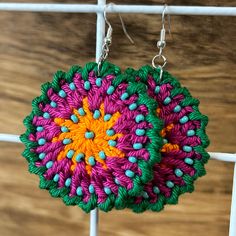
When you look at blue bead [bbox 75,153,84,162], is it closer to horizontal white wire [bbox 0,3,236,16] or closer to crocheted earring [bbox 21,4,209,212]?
crocheted earring [bbox 21,4,209,212]

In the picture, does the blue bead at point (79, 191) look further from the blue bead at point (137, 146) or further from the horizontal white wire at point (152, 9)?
the horizontal white wire at point (152, 9)

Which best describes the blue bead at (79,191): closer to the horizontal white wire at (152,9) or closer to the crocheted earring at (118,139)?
the crocheted earring at (118,139)

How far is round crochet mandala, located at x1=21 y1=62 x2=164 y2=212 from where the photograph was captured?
0.35 meters

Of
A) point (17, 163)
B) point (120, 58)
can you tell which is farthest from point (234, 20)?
point (17, 163)

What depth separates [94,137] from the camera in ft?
1.19

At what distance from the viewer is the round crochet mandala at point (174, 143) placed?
36 centimetres

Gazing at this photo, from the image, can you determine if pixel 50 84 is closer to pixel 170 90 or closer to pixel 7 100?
pixel 170 90

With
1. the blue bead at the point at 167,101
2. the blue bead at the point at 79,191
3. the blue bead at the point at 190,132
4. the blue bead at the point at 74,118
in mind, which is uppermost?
the blue bead at the point at 167,101

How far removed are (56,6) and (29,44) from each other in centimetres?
20

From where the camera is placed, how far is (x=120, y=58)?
0.56 m

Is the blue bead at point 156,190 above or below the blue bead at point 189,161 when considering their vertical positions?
below

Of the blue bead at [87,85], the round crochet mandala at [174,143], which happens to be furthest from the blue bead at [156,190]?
the blue bead at [87,85]

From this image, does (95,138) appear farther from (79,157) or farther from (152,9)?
(152,9)

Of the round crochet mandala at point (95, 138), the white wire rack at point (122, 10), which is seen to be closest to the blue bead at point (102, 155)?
the round crochet mandala at point (95, 138)
